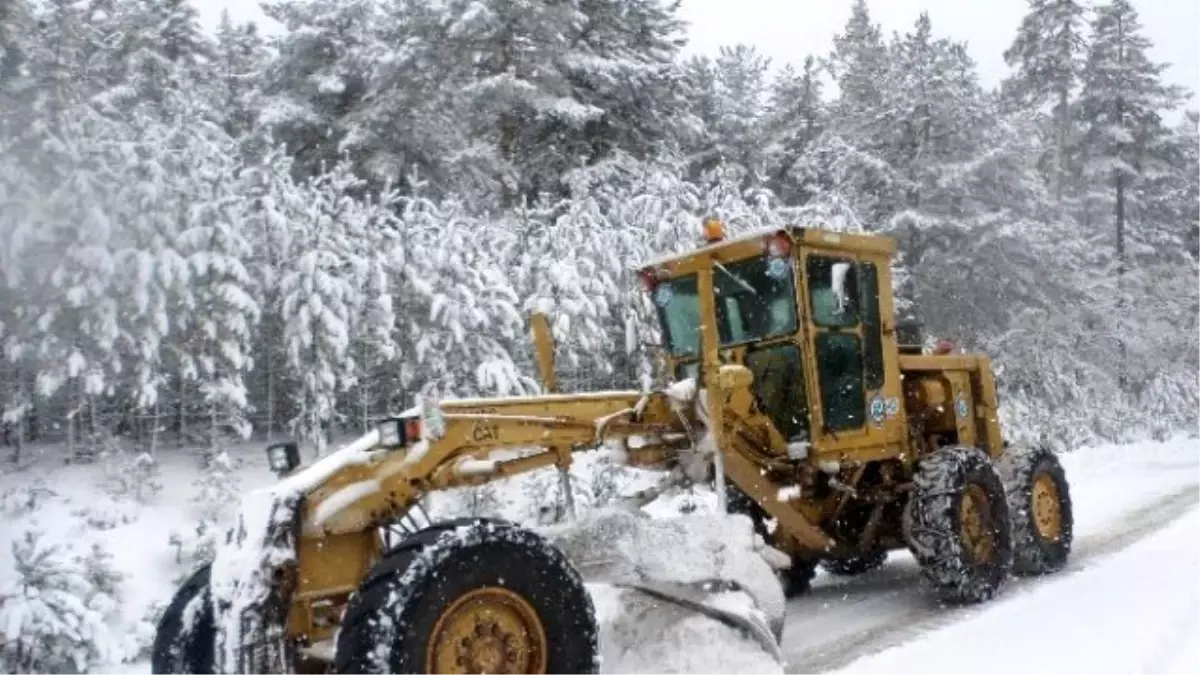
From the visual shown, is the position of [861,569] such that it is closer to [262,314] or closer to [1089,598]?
[1089,598]

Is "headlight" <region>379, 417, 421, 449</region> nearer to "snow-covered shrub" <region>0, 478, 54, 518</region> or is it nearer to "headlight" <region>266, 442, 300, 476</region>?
"headlight" <region>266, 442, 300, 476</region>

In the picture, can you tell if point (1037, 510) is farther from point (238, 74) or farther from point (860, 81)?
point (238, 74)

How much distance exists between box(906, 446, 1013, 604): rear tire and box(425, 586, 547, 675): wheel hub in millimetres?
3953

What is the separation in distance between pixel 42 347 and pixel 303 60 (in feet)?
39.5

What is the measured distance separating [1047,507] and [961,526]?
5.92 feet

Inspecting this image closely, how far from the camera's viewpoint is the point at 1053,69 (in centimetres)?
3097

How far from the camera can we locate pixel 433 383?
11148 mm

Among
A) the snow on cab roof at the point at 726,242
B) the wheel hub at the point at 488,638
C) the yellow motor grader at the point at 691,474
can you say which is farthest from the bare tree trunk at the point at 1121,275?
the wheel hub at the point at 488,638

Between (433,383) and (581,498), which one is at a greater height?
(433,383)

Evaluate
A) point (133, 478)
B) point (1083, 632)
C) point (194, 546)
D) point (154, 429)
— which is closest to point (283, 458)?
point (194, 546)

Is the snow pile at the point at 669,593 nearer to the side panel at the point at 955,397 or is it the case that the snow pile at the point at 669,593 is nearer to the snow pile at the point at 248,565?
the snow pile at the point at 248,565

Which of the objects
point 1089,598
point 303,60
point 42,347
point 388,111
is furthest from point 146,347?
point 303,60

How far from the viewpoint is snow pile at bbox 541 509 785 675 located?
5090 mm

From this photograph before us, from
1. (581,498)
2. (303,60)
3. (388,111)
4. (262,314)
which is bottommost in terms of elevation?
(581,498)
